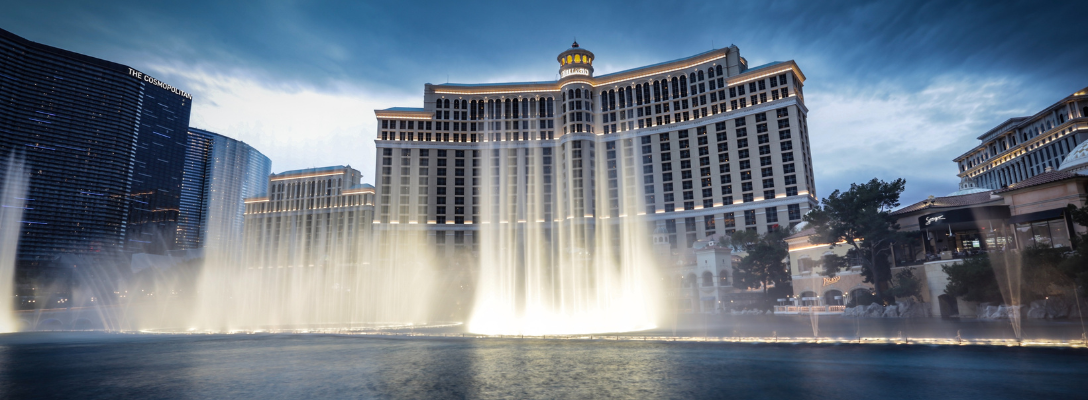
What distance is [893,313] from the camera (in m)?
40.0

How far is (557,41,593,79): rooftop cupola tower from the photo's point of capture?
363ft

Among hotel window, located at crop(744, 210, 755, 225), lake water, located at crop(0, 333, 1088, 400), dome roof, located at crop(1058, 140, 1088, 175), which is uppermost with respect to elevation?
hotel window, located at crop(744, 210, 755, 225)

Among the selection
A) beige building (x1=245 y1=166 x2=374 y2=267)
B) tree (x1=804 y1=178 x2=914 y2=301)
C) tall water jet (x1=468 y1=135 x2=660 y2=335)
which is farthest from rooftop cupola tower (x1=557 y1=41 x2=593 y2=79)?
tree (x1=804 y1=178 x2=914 y2=301)

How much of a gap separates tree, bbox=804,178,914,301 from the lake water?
27.2 meters

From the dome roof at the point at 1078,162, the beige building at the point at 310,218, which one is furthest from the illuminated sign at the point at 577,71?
the dome roof at the point at 1078,162

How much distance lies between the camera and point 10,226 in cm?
7381

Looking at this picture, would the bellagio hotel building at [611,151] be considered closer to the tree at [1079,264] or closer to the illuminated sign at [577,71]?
the illuminated sign at [577,71]

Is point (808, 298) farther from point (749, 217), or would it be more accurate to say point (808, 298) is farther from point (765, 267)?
point (749, 217)

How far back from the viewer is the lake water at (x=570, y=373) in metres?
12.4

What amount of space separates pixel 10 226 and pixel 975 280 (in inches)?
4359

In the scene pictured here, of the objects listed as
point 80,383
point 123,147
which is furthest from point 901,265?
point 123,147

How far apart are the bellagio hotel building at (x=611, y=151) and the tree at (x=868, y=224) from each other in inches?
1673

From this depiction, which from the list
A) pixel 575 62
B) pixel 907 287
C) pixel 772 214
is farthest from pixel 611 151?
pixel 907 287

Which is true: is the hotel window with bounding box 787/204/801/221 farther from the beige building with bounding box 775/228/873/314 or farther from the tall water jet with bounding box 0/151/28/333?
the tall water jet with bounding box 0/151/28/333
